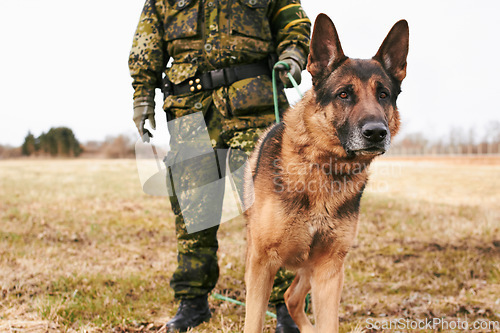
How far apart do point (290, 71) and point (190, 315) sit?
2361 millimetres

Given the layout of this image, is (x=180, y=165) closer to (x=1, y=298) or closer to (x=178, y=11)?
(x=178, y=11)

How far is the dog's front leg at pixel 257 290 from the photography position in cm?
258

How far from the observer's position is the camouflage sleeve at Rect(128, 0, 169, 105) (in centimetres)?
364

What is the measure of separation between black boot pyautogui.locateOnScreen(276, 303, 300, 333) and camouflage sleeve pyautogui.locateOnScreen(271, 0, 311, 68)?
2.14m

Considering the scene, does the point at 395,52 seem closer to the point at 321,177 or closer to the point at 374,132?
the point at 374,132

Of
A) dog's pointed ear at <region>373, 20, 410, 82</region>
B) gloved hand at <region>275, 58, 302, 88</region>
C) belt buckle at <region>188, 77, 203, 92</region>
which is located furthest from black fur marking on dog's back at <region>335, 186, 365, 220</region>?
belt buckle at <region>188, 77, 203, 92</region>

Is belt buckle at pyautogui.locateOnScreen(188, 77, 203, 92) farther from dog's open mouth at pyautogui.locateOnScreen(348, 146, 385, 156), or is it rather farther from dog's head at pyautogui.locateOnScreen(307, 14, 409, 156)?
dog's open mouth at pyautogui.locateOnScreen(348, 146, 385, 156)

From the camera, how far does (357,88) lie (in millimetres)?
2490

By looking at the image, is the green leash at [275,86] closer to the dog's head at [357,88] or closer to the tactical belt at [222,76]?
the tactical belt at [222,76]

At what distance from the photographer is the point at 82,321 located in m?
3.66

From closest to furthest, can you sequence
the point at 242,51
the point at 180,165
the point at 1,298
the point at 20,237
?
the point at 242,51, the point at 180,165, the point at 1,298, the point at 20,237

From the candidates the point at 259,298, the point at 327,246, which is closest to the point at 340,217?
the point at 327,246

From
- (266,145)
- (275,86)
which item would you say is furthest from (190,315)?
(275,86)

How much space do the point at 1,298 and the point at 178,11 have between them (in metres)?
3.56
